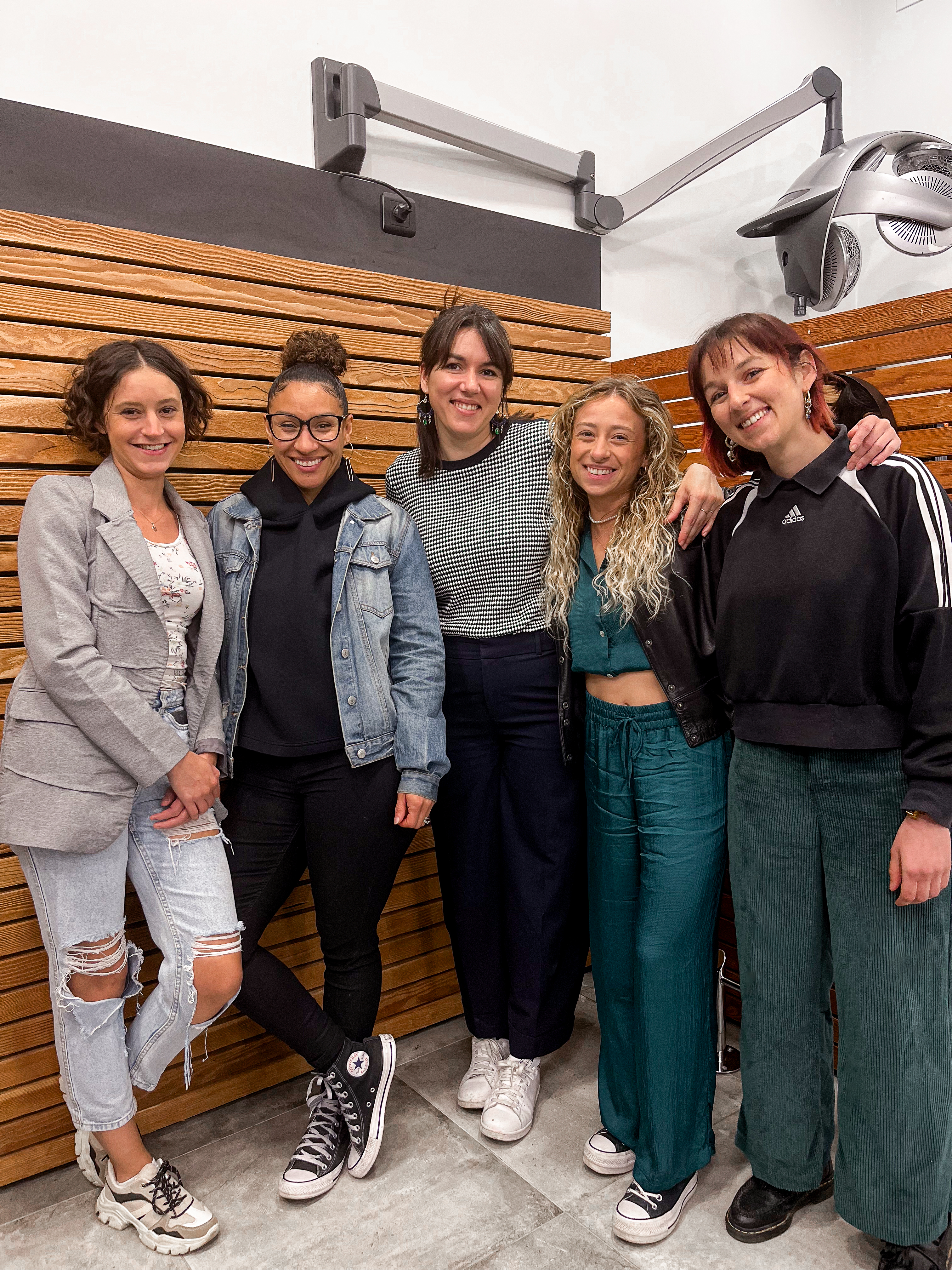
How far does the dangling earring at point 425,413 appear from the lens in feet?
7.93

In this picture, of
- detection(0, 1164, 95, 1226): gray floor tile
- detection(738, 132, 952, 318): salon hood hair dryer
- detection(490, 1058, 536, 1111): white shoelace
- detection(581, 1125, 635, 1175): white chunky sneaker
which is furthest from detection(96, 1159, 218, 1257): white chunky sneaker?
detection(738, 132, 952, 318): salon hood hair dryer

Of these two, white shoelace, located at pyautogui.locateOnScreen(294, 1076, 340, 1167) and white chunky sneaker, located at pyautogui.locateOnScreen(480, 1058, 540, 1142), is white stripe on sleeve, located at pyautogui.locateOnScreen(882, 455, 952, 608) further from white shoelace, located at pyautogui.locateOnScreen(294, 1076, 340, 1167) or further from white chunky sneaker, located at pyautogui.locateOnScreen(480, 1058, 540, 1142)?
white shoelace, located at pyautogui.locateOnScreen(294, 1076, 340, 1167)

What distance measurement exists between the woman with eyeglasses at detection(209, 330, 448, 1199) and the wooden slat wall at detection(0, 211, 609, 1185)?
39 centimetres

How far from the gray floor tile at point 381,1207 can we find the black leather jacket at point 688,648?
1200 millimetres

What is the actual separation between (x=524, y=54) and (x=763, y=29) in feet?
4.39

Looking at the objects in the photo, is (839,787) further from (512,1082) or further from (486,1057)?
(486,1057)

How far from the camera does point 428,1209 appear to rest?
7.02 ft

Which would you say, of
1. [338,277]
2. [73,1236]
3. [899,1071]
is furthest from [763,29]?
[73,1236]

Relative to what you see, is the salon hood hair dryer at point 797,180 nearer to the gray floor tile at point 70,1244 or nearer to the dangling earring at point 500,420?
the dangling earring at point 500,420

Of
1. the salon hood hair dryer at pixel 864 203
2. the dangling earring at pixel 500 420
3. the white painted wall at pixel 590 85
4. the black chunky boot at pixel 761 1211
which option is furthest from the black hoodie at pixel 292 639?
the salon hood hair dryer at pixel 864 203

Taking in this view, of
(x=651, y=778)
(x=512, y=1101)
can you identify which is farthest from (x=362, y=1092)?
(x=651, y=778)

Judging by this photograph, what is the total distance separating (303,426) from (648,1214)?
195 centimetres

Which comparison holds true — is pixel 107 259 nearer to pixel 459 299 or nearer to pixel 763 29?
pixel 459 299

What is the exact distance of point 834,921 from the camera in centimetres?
186
